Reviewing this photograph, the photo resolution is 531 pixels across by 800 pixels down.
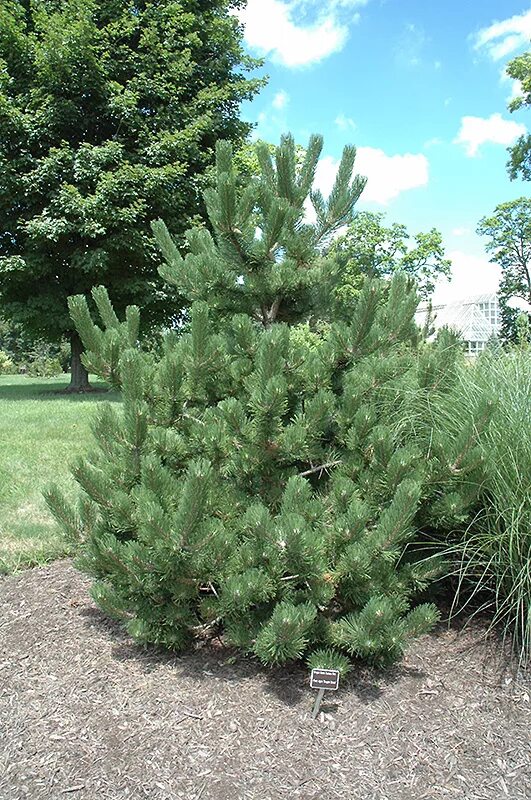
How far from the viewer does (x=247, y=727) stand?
241 centimetres

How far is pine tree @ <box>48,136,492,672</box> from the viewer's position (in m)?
2.45

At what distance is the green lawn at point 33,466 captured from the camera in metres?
4.39

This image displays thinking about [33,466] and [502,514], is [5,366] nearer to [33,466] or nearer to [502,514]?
[33,466]

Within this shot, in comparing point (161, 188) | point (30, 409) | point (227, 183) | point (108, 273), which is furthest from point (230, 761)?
point (108, 273)

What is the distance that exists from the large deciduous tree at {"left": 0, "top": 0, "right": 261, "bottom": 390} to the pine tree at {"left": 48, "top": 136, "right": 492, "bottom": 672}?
361 inches

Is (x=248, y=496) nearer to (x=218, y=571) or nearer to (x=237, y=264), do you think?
(x=218, y=571)

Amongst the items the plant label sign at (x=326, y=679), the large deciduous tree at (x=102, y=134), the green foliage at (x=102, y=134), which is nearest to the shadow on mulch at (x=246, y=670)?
the plant label sign at (x=326, y=679)

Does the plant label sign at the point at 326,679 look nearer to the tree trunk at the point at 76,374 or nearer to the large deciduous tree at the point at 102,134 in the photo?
the large deciduous tree at the point at 102,134

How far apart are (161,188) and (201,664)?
10824mm

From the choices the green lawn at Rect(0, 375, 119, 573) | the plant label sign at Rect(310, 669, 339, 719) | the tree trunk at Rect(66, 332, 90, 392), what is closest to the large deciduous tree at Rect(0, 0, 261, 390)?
the tree trunk at Rect(66, 332, 90, 392)

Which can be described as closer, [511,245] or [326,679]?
[326,679]

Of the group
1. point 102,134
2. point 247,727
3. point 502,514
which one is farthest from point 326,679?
point 102,134

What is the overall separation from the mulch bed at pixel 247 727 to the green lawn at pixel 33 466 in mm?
989

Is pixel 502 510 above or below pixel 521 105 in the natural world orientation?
below
